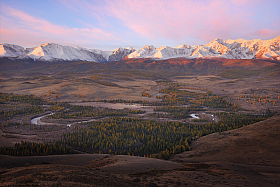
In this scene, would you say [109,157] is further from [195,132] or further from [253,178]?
[195,132]

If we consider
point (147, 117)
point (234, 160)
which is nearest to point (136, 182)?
point (234, 160)

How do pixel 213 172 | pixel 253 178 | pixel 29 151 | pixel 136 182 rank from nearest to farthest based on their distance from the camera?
pixel 136 182 → pixel 253 178 → pixel 213 172 → pixel 29 151

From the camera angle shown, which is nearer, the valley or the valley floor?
the valley floor

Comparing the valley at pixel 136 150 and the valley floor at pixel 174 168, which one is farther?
the valley at pixel 136 150

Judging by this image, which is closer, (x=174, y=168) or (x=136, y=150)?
(x=174, y=168)

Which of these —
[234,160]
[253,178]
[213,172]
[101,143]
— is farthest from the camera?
[101,143]

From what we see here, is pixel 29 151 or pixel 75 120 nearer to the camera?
pixel 29 151

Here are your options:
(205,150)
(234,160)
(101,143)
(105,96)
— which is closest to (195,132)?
(205,150)

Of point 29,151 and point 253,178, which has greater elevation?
point 253,178

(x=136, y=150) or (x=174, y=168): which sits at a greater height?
(x=174, y=168)
